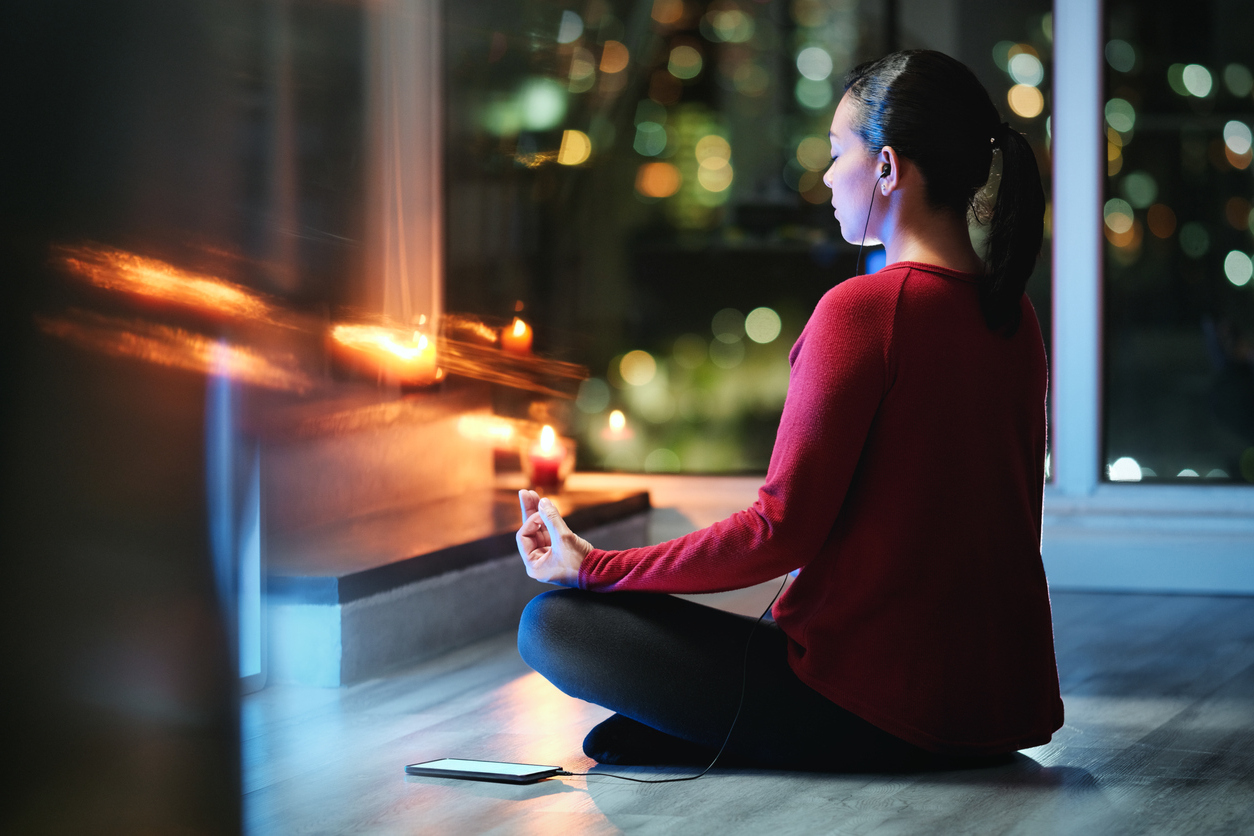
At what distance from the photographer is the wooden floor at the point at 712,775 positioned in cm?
113

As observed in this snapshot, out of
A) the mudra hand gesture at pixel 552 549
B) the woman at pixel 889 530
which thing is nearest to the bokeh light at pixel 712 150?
the woman at pixel 889 530

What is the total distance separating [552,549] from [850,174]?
0.49 metres

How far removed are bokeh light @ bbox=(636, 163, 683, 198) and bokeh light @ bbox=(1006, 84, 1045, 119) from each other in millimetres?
780

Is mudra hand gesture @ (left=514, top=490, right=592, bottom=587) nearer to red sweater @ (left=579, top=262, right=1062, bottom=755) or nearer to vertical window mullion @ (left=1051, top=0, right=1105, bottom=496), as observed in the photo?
red sweater @ (left=579, top=262, right=1062, bottom=755)

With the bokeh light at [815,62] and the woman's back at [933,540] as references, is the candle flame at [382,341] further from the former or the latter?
the woman's back at [933,540]

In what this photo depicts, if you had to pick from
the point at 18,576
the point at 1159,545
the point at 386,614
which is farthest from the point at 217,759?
the point at 1159,545

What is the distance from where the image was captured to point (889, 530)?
3.72ft

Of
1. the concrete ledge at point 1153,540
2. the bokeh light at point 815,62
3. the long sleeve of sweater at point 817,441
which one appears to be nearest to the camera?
the long sleeve of sweater at point 817,441

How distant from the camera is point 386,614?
1820 millimetres

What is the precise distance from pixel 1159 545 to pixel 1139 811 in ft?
4.93

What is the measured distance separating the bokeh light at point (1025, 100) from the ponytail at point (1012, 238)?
5.38 ft

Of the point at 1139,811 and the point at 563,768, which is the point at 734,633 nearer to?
the point at 563,768

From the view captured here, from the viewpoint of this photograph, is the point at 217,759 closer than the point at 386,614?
Yes

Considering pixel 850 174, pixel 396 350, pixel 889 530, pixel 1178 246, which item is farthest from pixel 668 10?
pixel 889 530
